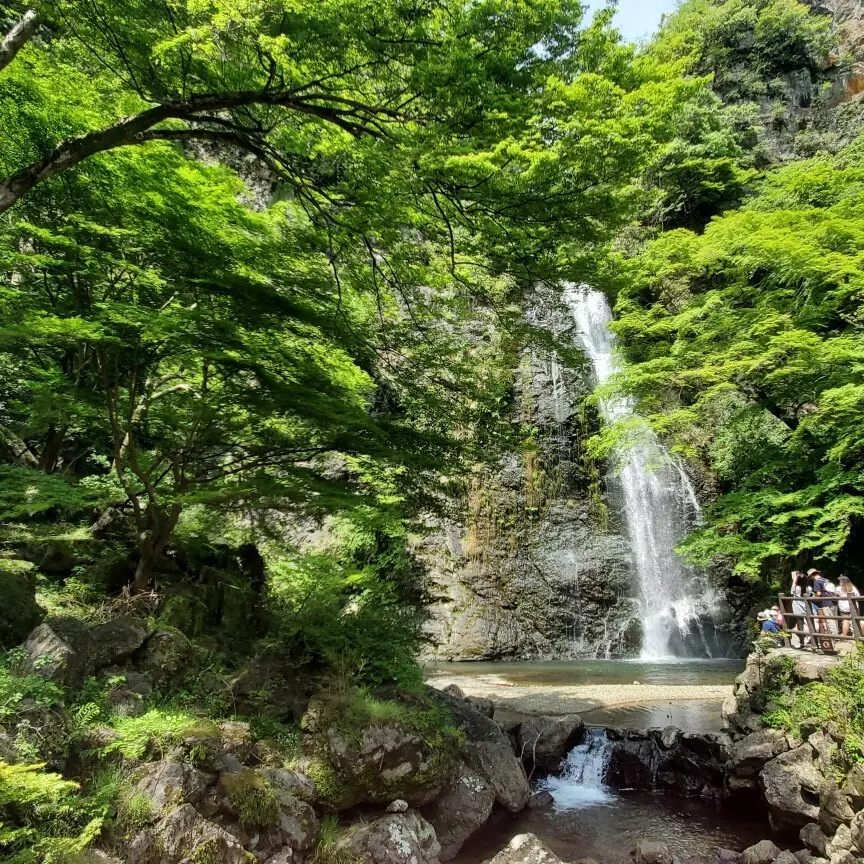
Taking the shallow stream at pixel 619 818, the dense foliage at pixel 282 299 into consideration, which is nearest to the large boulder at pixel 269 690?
the dense foliage at pixel 282 299

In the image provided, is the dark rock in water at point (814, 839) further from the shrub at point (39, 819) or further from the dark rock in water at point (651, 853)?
the shrub at point (39, 819)

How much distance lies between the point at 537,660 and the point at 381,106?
627 inches

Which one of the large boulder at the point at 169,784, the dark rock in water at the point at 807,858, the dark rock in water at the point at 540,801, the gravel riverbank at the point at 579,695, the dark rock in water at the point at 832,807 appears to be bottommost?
the dark rock in water at the point at 540,801

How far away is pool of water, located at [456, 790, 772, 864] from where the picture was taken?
6355mm

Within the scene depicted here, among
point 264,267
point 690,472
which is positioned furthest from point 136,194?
point 690,472

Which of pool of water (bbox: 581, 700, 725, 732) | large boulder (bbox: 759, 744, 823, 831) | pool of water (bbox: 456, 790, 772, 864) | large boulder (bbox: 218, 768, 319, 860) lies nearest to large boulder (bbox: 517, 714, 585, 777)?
pool of water (bbox: 581, 700, 725, 732)

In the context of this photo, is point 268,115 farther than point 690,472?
No

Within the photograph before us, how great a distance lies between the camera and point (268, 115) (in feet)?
16.4

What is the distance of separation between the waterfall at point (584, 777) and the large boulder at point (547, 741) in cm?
13

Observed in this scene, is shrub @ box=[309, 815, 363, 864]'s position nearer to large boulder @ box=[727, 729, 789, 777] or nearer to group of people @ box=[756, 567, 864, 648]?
large boulder @ box=[727, 729, 789, 777]

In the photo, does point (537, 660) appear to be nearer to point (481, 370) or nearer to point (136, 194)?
point (481, 370)

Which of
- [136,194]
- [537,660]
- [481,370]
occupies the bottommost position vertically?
[537,660]

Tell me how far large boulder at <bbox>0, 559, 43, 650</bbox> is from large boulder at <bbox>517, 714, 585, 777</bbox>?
7025 millimetres

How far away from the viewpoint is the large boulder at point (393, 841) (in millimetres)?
5188
